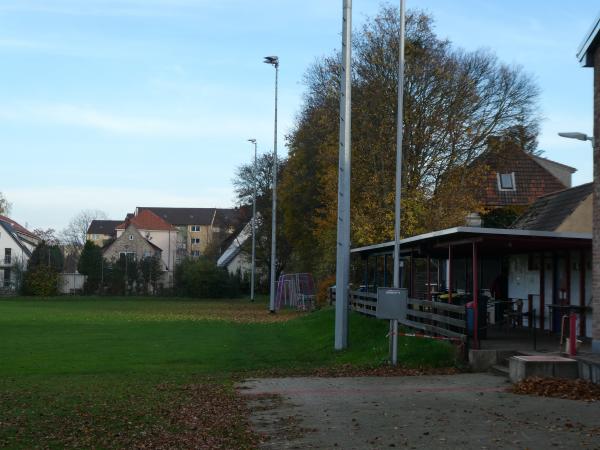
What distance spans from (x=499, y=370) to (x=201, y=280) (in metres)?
58.9

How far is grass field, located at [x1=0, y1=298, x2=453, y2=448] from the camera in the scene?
33.2 feet

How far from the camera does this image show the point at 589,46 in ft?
54.0

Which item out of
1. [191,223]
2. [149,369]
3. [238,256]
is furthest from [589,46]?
[191,223]

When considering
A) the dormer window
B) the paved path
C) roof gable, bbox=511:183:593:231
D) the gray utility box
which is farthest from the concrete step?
the dormer window

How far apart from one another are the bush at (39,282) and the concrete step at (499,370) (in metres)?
60.6

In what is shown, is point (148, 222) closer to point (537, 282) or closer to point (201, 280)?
point (201, 280)

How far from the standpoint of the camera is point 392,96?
36.2 meters

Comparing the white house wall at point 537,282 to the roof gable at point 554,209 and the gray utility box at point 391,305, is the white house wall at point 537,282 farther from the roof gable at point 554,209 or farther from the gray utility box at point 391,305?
the gray utility box at point 391,305

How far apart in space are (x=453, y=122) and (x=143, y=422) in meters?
27.8

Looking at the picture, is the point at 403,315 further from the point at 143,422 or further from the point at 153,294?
the point at 153,294

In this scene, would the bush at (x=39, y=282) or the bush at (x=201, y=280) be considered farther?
the bush at (x=201, y=280)

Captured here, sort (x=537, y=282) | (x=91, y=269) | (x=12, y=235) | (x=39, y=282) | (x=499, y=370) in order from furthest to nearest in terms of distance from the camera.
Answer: (x=12, y=235)
(x=91, y=269)
(x=39, y=282)
(x=537, y=282)
(x=499, y=370)

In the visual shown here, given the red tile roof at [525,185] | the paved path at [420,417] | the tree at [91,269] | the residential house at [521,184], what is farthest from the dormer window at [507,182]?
the tree at [91,269]

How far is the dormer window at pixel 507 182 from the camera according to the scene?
46562 mm
